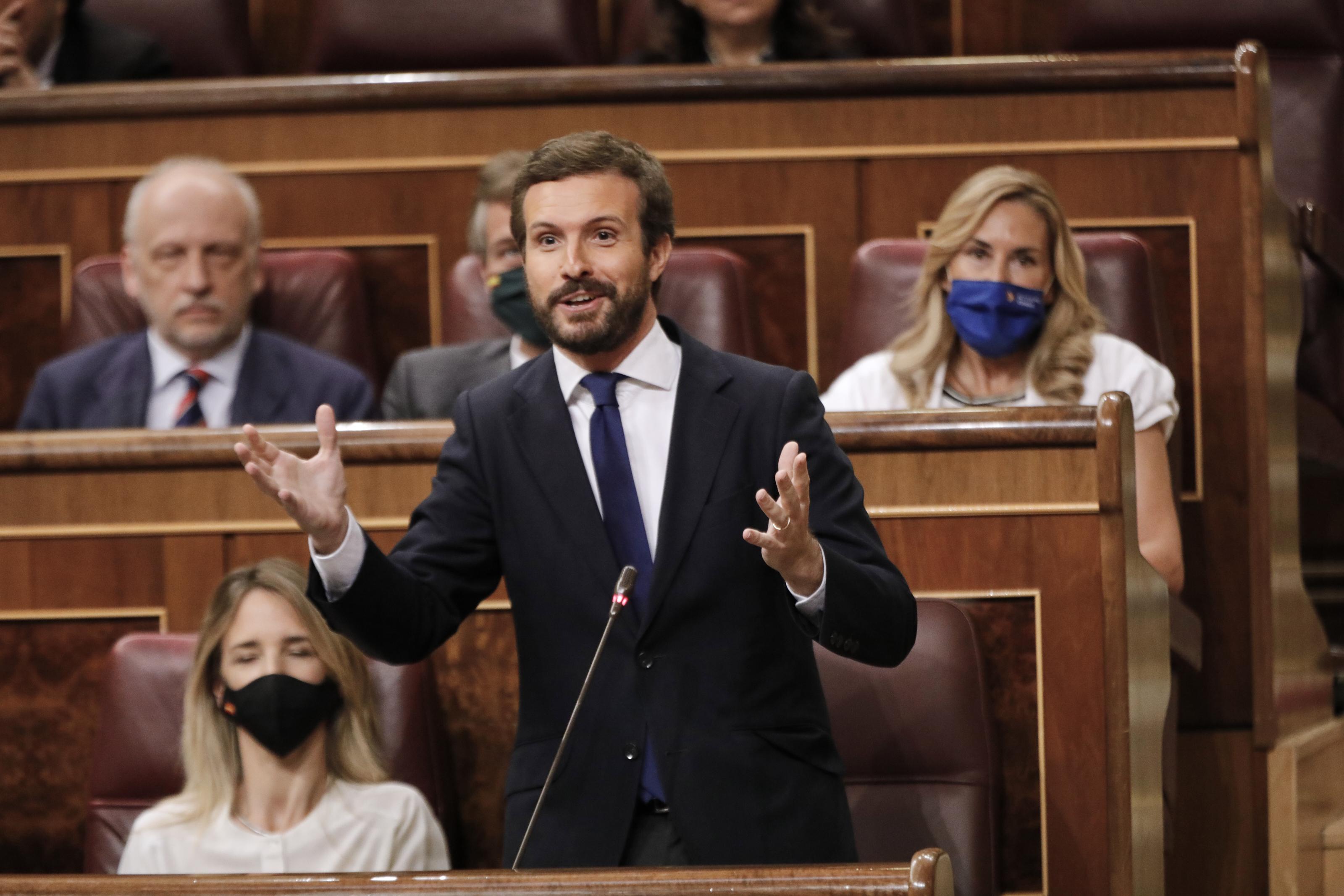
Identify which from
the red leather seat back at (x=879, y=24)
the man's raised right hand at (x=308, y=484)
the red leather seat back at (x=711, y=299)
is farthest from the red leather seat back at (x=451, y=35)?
the man's raised right hand at (x=308, y=484)

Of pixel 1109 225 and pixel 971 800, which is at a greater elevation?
pixel 1109 225

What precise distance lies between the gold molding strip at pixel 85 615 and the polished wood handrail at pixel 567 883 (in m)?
0.48

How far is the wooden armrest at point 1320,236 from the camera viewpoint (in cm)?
146

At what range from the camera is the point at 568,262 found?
787mm

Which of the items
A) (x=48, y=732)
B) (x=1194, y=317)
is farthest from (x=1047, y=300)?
(x=48, y=732)

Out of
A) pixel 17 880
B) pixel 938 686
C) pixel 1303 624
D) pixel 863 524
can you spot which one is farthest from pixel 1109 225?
pixel 17 880

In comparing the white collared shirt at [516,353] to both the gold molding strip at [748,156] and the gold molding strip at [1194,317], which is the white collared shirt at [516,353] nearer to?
the gold molding strip at [748,156]

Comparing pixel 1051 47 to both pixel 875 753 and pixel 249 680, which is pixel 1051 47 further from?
pixel 249 680

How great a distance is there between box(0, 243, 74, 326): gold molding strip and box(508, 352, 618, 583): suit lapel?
90cm

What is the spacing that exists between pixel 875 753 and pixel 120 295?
34.1 inches

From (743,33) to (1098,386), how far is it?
22.9 inches

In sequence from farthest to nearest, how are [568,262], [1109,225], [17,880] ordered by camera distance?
[1109,225] → [568,262] → [17,880]

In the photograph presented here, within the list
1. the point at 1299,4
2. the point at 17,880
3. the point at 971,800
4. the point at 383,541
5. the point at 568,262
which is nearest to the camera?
the point at 17,880

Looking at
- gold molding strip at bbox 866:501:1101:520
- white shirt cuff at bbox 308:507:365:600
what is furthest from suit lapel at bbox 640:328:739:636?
gold molding strip at bbox 866:501:1101:520
